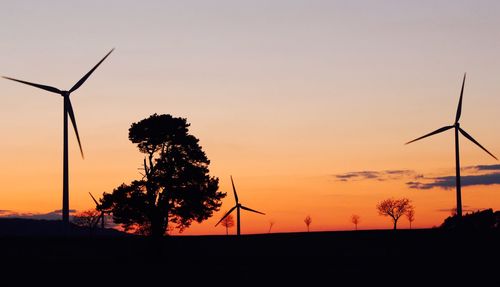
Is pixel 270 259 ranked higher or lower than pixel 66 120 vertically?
lower

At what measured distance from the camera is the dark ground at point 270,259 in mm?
66562

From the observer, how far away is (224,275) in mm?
69375

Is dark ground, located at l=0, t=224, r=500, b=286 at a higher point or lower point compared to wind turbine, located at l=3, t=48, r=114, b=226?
lower

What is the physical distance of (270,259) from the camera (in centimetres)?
9025

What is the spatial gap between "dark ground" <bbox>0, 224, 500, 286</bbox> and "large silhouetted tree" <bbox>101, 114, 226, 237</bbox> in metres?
4.10

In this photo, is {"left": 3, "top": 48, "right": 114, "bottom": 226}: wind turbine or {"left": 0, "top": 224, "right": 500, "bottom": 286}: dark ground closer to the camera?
{"left": 0, "top": 224, "right": 500, "bottom": 286}: dark ground

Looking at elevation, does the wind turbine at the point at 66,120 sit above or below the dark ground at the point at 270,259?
above

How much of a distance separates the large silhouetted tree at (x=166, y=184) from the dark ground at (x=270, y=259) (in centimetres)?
410

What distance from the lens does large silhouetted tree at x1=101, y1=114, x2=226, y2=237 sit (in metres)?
89.2

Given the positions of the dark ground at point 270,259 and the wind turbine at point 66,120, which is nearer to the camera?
the dark ground at point 270,259

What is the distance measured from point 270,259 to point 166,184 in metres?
13.3

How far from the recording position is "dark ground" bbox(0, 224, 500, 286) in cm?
6656

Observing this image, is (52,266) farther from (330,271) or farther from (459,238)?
(459,238)

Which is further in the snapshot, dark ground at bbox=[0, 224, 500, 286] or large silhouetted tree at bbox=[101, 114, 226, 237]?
large silhouetted tree at bbox=[101, 114, 226, 237]
